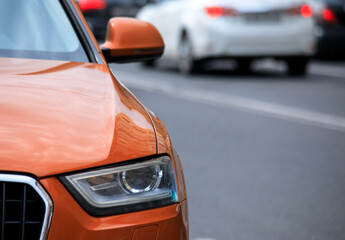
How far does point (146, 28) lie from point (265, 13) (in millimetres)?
8764

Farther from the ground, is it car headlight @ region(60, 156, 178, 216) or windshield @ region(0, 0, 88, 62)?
windshield @ region(0, 0, 88, 62)

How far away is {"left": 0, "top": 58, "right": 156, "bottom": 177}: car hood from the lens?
2.21 metres

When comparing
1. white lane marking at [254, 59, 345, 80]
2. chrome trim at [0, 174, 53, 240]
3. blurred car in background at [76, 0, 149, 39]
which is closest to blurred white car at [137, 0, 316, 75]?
white lane marking at [254, 59, 345, 80]

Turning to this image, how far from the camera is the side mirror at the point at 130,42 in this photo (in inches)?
137

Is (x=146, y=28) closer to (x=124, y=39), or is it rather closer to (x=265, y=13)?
(x=124, y=39)

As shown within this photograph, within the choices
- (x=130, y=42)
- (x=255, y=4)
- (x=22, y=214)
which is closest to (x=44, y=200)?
(x=22, y=214)

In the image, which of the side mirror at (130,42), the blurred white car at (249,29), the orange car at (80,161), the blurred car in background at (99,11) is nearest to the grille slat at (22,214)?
the orange car at (80,161)

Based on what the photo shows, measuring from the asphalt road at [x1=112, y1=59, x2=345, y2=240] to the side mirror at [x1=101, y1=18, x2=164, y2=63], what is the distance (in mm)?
1285

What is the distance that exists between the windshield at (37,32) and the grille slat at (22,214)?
3.50 feet

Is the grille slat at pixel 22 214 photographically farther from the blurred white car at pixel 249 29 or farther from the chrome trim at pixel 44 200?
the blurred white car at pixel 249 29

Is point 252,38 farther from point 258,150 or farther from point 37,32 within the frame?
point 37,32

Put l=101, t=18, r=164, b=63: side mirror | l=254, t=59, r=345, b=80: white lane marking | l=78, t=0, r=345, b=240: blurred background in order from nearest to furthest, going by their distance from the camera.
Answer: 1. l=101, t=18, r=164, b=63: side mirror
2. l=78, t=0, r=345, b=240: blurred background
3. l=254, t=59, r=345, b=80: white lane marking

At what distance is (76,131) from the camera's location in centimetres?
237

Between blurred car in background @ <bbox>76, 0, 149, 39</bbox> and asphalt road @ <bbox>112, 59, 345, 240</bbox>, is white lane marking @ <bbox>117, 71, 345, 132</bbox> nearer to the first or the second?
asphalt road @ <bbox>112, 59, 345, 240</bbox>
